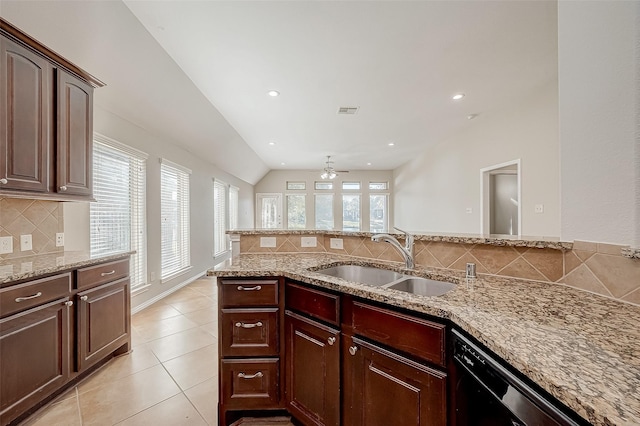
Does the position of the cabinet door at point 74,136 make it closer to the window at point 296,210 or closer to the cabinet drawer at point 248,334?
the cabinet drawer at point 248,334

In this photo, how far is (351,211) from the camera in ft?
30.1

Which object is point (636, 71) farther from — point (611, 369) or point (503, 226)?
point (503, 226)

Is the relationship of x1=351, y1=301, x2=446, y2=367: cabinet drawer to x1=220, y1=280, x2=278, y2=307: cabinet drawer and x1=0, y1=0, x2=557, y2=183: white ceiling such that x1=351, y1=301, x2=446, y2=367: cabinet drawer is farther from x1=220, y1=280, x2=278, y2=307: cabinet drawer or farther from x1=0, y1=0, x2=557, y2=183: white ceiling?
x1=0, y1=0, x2=557, y2=183: white ceiling

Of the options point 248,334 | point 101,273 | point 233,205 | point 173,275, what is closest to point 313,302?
point 248,334

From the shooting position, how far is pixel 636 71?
3.13 feet

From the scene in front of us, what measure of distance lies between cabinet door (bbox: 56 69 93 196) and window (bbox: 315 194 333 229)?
23.8 feet

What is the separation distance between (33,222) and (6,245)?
0.25 m

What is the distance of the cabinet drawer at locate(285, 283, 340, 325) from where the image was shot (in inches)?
50.3

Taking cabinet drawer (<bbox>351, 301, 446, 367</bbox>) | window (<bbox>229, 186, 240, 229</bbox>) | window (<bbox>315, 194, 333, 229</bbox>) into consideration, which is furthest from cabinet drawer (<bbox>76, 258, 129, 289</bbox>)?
window (<bbox>315, 194, 333, 229</bbox>)

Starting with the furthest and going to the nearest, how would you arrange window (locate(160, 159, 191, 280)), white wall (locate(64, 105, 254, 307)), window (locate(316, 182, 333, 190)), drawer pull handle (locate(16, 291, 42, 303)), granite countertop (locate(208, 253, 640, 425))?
window (locate(316, 182, 333, 190))
window (locate(160, 159, 191, 280))
white wall (locate(64, 105, 254, 307))
drawer pull handle (locate(16, 291, 42, 303))
granite countertop (locate(208, 253, 640, 425))

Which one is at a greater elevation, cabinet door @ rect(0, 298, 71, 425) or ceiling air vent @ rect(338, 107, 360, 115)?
ceiling air vent @ rect(338, 107, 360, 115)

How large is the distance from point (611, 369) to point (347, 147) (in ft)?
18.9

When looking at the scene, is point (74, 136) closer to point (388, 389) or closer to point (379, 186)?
point (388, 389)

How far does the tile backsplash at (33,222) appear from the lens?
5.97 feet
